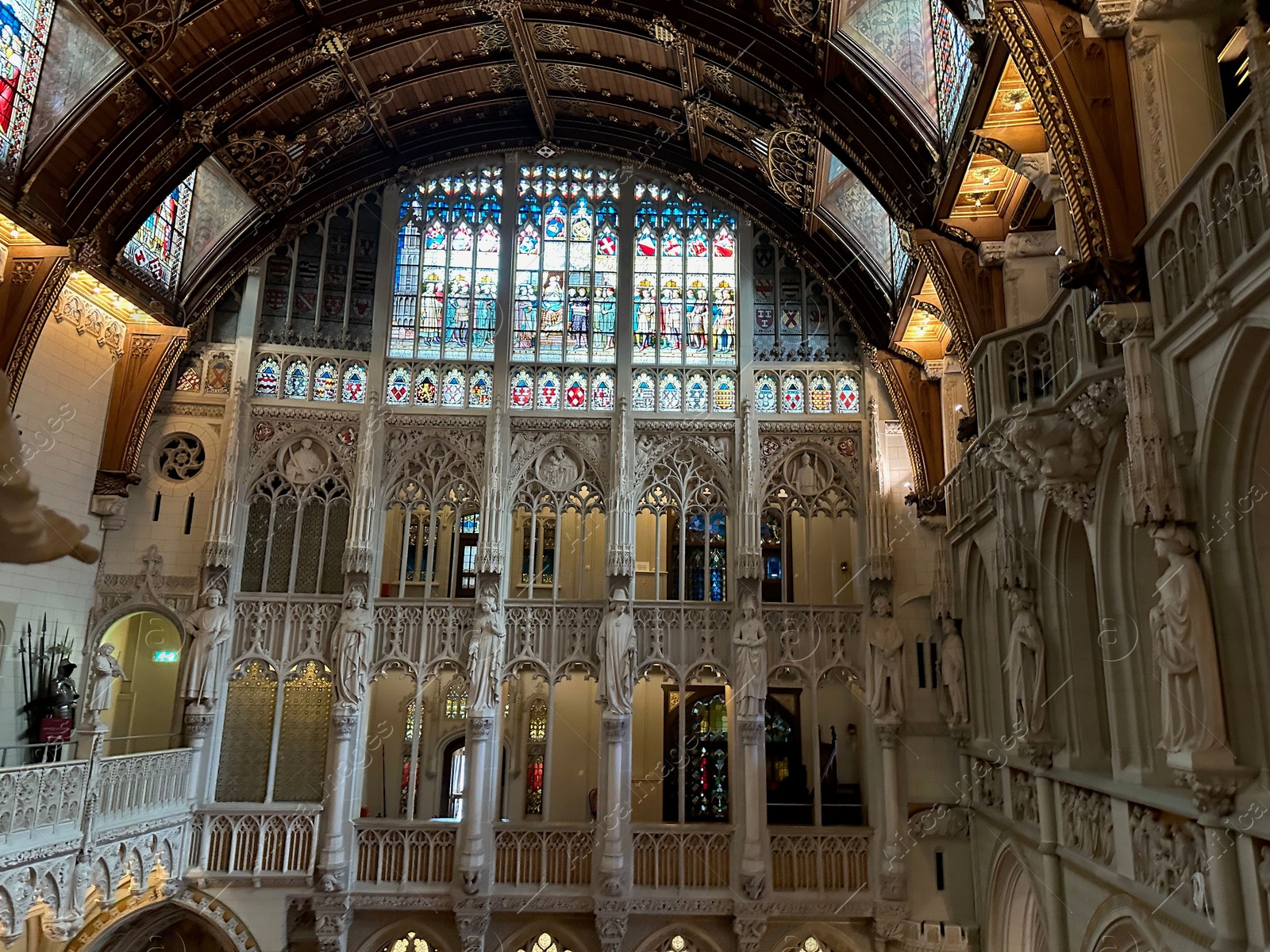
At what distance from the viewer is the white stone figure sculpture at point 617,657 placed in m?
17.8

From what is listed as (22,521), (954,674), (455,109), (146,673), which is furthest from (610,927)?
(455,109)

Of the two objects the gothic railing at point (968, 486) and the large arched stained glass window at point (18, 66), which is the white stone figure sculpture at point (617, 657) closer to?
the gothic railing at point (968, 486)

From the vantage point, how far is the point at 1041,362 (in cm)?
1108

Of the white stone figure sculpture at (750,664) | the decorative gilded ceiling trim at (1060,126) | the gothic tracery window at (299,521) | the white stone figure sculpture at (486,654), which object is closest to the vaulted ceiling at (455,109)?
the gothic tracery window at (299,521)

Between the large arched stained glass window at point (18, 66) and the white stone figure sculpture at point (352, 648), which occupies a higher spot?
the large arched stained glass window at point (18, 66)

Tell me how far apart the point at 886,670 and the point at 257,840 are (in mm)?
12062

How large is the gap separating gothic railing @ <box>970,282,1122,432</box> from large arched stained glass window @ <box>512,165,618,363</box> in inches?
396

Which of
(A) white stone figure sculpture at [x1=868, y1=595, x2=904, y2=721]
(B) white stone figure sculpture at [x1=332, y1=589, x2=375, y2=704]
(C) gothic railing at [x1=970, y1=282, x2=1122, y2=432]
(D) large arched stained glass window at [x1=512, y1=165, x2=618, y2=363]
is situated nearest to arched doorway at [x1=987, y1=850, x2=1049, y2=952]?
(A) white stone figure sculpture at [x1=868, y1=595, x2=904, y2=721]

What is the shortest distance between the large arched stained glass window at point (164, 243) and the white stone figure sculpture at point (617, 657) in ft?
34.9

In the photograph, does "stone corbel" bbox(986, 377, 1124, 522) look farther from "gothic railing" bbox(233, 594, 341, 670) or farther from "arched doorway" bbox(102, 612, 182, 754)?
"arched doorway" bbox(102, 612, 182, 754)

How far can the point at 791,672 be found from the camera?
18594mm

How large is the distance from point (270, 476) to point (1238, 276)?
1726cm

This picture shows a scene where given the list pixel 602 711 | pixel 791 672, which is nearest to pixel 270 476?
pixel 602 711

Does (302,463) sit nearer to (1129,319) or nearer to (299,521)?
(299,521)
